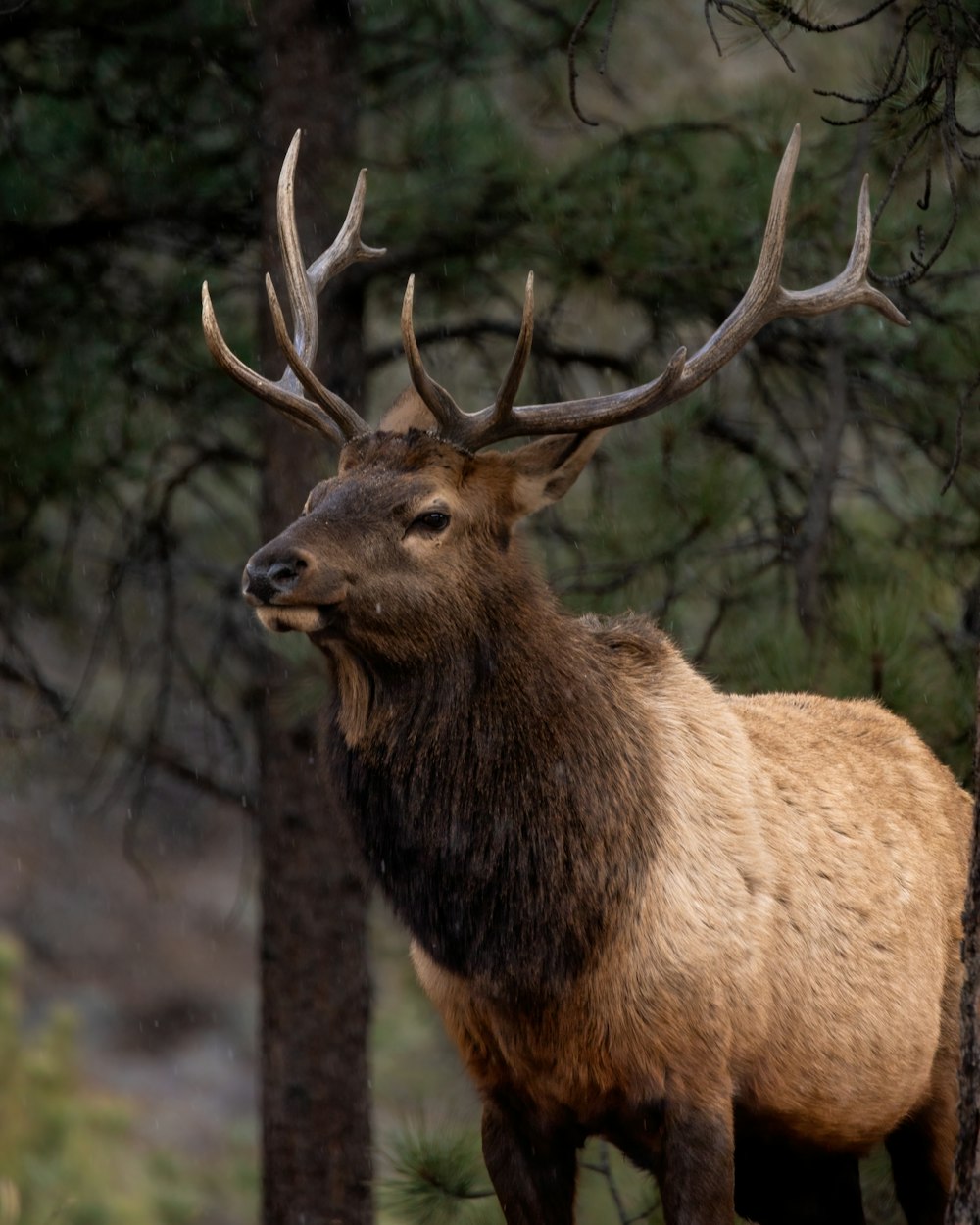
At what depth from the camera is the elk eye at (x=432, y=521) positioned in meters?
3.93

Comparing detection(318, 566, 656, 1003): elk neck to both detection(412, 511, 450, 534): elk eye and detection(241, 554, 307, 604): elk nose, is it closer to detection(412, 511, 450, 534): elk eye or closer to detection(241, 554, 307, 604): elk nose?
detection(412, 511, 450, 534): elk eye

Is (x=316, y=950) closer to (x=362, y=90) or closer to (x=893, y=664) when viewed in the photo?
(x=893, y=664)

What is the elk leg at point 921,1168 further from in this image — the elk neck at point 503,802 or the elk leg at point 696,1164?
the elk neck at point 503,802

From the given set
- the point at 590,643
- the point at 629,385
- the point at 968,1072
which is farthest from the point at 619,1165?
the point at 968,1072

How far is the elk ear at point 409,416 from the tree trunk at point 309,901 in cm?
219

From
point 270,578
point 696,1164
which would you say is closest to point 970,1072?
point 696,1164

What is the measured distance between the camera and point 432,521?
13.0 feet

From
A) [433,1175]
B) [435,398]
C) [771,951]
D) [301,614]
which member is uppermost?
[435,398]

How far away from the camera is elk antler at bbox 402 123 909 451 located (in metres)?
3.95

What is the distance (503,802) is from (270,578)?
2.41 ft

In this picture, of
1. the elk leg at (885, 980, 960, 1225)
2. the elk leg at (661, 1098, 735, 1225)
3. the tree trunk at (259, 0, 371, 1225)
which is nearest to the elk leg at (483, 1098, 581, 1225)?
the elk leg at (661, 1098, 735, 1225)

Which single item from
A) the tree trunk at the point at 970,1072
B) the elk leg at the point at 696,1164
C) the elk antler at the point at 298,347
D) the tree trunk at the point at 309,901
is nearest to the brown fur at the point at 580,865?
the elk leg at the point at 696,1164

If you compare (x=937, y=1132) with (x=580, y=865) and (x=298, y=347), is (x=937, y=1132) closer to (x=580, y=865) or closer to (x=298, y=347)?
(x=580, y=865)

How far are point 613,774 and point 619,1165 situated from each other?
5095 mm
